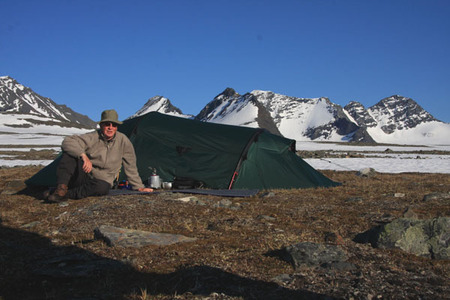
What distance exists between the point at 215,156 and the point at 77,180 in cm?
489

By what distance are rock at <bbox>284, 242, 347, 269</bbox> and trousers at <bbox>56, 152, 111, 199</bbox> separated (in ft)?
21.5

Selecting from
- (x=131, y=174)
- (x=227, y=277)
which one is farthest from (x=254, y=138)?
(x=227, y=277)

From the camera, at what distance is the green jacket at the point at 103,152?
9.62 m

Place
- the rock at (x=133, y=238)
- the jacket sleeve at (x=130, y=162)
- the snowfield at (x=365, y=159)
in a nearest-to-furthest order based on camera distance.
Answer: the rock at (x=133, y=238) → the jacket sleeve at (x=130, y=162) → the snowfield at (x=365, y=159)

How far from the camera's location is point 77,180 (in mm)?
10297

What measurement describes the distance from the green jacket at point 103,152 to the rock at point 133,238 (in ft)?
12.4

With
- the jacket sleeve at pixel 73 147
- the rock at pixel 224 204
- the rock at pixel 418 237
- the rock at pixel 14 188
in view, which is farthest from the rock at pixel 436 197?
the rock at pixel 14 188

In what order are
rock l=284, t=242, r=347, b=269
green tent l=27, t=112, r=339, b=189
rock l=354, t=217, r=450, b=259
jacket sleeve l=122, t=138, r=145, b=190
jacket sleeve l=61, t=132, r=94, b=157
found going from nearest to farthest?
rock l=284, t=242, r=347, b=269
rock l=354, t=217, r=450, b=259
jacket sleeve l=61, t=132, r=94, b=157
jacket sleeve l=122, t=138, r=145, b=190
green tent l=27, t=112, r=339, b=189

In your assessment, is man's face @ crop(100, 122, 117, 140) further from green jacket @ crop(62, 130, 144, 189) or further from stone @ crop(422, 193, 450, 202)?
stone @ crop(422, 193, 450, 202)

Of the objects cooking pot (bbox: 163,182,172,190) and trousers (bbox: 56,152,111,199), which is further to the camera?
cooking pot (bbox: 163,182,172,190)

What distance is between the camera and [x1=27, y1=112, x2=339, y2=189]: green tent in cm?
1336

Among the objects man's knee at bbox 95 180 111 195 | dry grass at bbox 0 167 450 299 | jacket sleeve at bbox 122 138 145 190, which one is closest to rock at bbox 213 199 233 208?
dry grass at bbox 0 167 450 299

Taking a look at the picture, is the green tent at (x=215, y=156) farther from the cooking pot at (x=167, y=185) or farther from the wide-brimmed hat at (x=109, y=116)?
the wide-brimmed hat at (x=109, y=116)

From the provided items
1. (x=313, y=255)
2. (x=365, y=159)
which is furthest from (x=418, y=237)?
(x=365, y=159)
